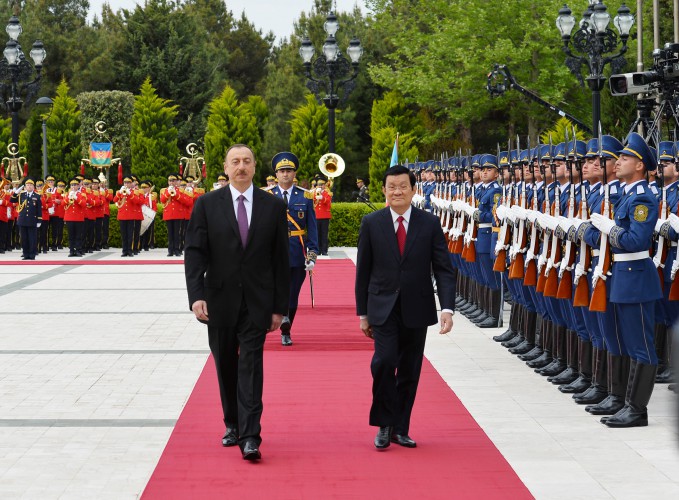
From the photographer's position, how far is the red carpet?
6.36 m

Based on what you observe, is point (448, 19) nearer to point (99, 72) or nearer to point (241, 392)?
point (99, 72)

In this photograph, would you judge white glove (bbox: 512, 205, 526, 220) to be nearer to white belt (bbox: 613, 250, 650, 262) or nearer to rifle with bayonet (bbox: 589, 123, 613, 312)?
rifle with bayonet (bbox: 589, 123, 613, 312)

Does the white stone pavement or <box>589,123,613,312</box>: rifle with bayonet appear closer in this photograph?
the white stone pavement

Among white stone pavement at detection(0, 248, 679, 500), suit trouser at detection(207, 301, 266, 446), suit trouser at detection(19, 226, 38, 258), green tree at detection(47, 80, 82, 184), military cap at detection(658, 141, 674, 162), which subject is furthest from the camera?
green tree at detection(47, 80, 82, 184)

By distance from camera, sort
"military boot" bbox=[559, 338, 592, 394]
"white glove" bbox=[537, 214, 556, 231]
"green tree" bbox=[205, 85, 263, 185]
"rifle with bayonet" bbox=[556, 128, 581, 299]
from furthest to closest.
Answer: "green tree" bbox=[205, 85, 263, 185], "white glove" bbox=[537, 214, 556, 231], "military boot" bbox=[559, 338, 592, 394], "rifle with bayonet" bbox=[556, 128, 581, 299]

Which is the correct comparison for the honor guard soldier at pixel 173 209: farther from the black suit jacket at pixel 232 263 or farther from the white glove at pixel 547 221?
the black suit jacket at pixel 232 263

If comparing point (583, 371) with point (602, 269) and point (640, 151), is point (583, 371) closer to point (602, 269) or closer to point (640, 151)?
point (602, 269)

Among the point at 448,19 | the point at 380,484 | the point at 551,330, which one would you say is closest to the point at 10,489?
the point at 380,484

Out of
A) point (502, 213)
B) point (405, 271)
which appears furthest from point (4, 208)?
point (405, 271)

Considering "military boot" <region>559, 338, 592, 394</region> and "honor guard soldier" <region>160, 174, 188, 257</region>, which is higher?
"honor guard soldier" <region>160, 174, 188, 257</region>

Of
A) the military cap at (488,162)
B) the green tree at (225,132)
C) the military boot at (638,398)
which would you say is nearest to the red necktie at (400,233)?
the military boot at (638,398)

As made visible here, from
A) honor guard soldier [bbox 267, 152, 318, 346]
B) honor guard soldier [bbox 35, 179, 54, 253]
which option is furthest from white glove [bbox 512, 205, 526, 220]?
honor guard soldier [bbox 35, 179, 54, 253]

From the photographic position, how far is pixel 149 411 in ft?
28.2

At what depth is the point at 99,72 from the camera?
6059 centimetres
